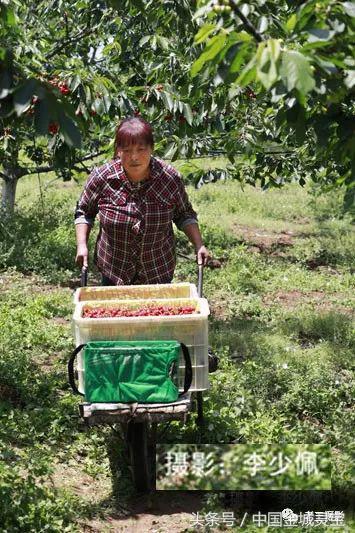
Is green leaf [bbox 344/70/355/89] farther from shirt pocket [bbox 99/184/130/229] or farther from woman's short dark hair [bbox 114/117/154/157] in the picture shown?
shirt pocket [bbox 99/184/130/229]

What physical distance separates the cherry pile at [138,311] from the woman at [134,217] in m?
0.46

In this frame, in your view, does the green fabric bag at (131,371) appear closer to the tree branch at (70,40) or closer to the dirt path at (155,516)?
the dirt path at (155,516)

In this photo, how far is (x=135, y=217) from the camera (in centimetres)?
449

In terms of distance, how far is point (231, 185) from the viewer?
16172 mm

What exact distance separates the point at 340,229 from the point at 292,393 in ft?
23.3

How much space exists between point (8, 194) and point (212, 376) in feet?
18.6

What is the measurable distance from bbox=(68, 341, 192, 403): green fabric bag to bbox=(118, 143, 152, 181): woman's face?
1.05 metres

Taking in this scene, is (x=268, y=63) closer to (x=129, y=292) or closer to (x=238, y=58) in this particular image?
(x=238, y=58)

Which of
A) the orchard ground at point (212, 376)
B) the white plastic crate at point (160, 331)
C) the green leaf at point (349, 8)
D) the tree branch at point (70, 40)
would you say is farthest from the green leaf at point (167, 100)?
the tree branch at point (70, 40)

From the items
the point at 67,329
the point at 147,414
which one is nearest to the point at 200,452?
the point at 147,414

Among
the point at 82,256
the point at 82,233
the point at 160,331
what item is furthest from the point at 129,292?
the point at 160,331

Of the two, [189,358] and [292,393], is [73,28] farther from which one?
[189,358]

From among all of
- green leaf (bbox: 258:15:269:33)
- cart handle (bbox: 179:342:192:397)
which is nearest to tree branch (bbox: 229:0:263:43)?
green leaf (bbox: 258:15:269:33)

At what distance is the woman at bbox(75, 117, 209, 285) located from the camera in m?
4.48
